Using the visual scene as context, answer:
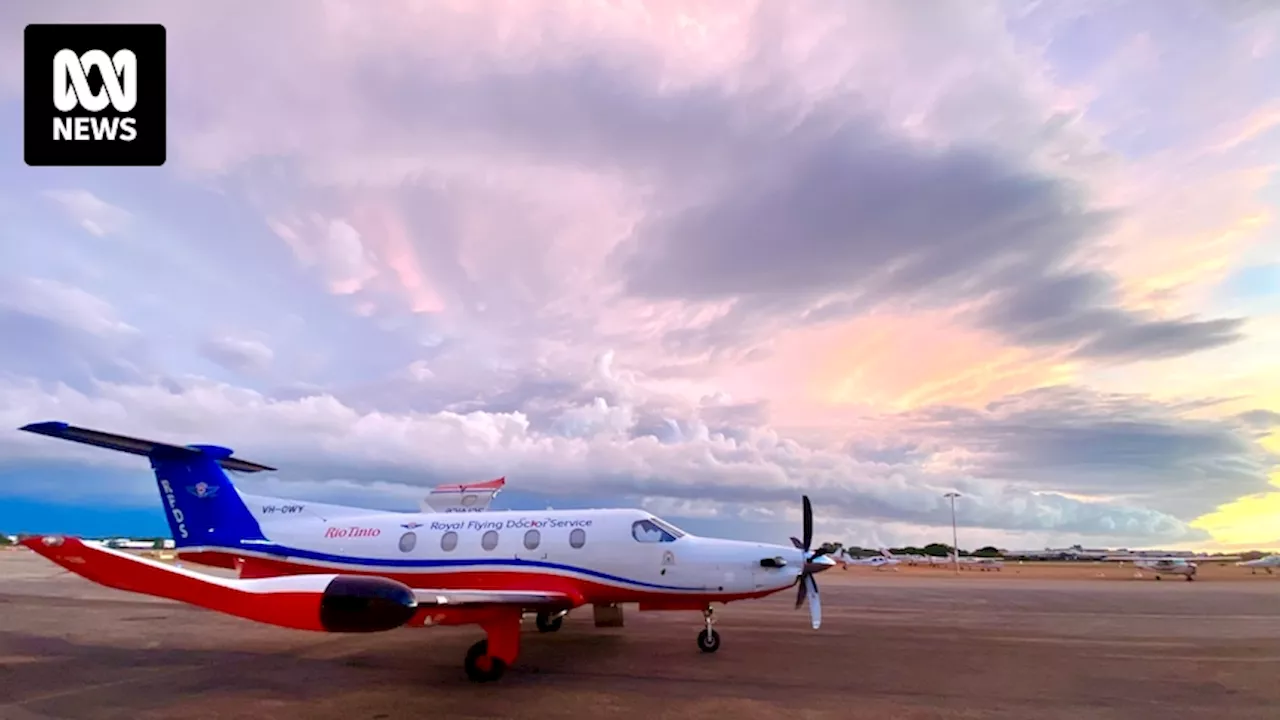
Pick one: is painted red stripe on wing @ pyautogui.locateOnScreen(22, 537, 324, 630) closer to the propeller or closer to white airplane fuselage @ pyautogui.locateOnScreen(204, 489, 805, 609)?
white airplane fuselage @ pyautogui.locateOnScreen(204, 489, 805, 609)

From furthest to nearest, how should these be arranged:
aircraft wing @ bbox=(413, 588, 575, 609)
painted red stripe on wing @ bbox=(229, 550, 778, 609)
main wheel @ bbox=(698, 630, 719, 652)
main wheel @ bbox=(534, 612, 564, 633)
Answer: main wheel @ bbox=(534, 612, 564, 633) → main wheel @ bbox=(698, 630, 719, 652) → painted red stripe on wing @ bbox=(229, 550, 778, 609) → aircraft wing @ bbox=(413, 588, 575, 609)

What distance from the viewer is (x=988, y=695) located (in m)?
11.6

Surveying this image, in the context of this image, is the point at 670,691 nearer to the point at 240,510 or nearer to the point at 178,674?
the point at 178,674

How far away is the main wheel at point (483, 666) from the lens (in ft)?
41.5

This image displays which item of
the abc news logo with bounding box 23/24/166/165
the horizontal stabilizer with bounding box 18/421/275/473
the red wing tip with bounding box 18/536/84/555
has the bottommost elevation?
the red wing tip with bounding box 18/536/84/555

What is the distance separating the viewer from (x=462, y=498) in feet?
62.4

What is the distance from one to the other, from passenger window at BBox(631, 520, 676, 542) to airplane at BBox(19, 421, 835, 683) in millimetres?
29

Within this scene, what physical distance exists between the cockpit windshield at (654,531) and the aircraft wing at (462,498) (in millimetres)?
4827

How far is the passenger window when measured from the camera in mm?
15383

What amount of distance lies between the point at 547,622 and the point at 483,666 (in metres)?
6.05

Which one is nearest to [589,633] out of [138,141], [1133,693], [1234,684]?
[1133,693]

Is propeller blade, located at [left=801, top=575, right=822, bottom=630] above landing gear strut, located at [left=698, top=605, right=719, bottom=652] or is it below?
above

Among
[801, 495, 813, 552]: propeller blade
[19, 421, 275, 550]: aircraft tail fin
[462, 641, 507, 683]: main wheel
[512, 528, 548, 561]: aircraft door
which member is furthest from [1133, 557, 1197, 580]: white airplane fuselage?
[19, 421, 275, 550]: aircraft tail fin

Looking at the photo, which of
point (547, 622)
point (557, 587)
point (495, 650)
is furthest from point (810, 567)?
point (547, 622)
